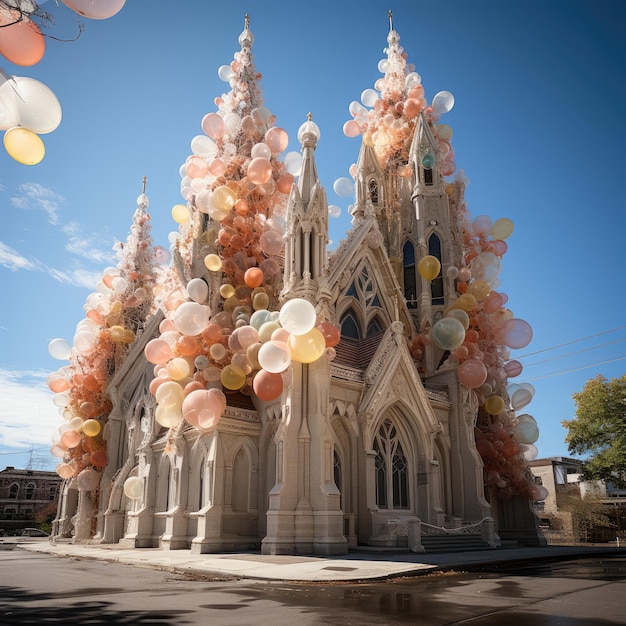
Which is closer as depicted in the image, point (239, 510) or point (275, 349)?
point (275, 349)

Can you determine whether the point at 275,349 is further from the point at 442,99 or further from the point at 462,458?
the point at 442,99

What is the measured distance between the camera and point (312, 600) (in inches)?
389

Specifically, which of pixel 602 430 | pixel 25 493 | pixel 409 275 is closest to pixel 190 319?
pixel 409 275

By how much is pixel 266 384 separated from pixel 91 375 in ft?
54.1

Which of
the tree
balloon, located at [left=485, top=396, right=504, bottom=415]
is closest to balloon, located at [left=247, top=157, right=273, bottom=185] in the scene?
balloon, located at [left=485, top=396, right=504, bottom=415]

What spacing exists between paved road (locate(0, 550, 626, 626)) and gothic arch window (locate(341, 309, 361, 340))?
14.9 meters

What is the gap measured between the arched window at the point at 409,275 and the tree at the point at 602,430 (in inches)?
706

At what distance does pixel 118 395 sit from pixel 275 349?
18.7 m

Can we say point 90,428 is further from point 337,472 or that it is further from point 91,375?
point 337,472

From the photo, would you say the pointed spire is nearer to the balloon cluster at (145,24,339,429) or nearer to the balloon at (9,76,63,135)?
the balloon cluster at (145,24,339,429)

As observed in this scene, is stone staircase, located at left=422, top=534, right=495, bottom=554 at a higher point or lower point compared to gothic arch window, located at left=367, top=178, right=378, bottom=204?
lower

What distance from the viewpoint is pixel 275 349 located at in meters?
18.6

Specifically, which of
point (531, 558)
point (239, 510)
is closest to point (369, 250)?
point (239, 510)

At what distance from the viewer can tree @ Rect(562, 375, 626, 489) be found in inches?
1517
